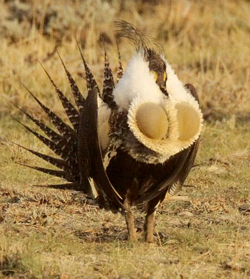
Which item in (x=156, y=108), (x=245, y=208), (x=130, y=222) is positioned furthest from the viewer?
(x=245, y=208)

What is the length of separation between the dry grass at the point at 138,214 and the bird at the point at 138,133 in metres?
0.28

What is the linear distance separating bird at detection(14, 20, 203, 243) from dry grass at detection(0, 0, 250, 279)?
0.28 meters

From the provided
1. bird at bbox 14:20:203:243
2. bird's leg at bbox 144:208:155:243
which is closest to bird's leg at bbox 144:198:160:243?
bird's leg at bbox 144:208:155:243

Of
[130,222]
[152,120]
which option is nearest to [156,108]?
[152,120]

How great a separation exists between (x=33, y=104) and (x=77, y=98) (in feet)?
8.50

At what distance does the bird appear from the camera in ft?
9.76

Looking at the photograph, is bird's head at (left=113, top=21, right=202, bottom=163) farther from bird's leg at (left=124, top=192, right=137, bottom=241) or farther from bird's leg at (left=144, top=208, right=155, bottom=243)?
bird's leg at (left=144, top=208, right=155, bottom=243)

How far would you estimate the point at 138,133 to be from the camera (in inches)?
117

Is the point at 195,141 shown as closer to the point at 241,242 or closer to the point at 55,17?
the point at 241,242

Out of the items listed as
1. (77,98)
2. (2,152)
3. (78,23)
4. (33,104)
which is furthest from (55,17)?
(77,98)

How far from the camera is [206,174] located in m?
4.77

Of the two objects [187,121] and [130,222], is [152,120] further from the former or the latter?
[130,222]

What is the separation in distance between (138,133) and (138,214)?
1.05 metres

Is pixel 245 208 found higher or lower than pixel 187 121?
lower
